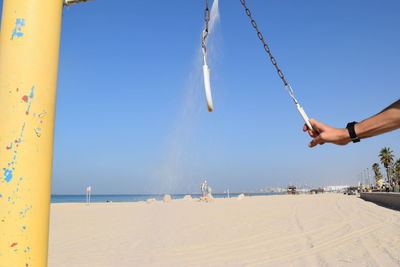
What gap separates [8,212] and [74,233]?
1022cm

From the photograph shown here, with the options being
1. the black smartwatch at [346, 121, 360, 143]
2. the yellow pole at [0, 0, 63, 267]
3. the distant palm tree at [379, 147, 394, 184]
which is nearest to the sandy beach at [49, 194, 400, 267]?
the black smartwatch at [346, 121, 360, 143]

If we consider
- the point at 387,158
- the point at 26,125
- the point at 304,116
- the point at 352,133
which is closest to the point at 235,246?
the point at 304,116

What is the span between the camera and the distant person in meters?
1.94

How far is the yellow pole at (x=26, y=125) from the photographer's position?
4.23 feet

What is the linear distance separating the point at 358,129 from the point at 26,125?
2.05 m

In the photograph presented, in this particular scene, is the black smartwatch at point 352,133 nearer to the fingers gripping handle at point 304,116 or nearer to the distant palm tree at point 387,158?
the fingers gripping handle at point 304,116

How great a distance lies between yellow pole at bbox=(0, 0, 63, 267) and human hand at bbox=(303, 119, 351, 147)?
1843mm

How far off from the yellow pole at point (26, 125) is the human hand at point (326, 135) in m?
1.84

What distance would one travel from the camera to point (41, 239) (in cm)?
136

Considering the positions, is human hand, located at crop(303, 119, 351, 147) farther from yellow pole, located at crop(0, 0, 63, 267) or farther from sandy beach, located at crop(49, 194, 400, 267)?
sandy beach, located at crop(49, 194, 400, 267)

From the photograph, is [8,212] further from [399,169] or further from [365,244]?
[399,169]

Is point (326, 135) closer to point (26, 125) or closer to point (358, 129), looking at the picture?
point (358, 129)

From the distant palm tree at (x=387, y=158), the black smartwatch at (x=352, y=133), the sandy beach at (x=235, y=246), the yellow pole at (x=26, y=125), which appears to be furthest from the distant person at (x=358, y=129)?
the distant palm tree at (x=387, y=158)

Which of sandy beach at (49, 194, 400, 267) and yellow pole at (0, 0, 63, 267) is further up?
yellow pole at (0, 0, 63, 267)
